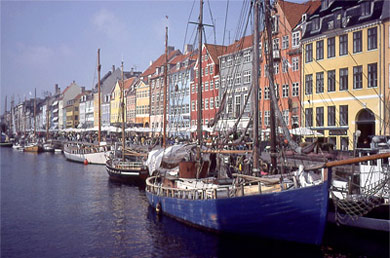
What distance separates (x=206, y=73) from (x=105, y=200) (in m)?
38.5

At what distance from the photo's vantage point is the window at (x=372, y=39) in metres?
37.2

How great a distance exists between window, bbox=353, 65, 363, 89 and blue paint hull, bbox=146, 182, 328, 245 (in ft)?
82.0

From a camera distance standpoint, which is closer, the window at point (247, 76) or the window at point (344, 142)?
the window at point (344, 142)

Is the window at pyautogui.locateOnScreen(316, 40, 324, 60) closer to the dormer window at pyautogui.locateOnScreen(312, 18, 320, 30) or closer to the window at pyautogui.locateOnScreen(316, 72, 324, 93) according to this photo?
the dormer window at pyautogui.locateOnScreen(312, 18, 320, 30)

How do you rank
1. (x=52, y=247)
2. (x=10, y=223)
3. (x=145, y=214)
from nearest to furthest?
1. (x=52, y=247)
2. (x=10, y=223)
3. (x=145, y=214)

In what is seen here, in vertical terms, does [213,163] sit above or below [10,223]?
above

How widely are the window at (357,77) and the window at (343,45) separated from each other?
6.96 ft

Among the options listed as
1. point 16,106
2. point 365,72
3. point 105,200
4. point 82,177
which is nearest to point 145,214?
point 105,200

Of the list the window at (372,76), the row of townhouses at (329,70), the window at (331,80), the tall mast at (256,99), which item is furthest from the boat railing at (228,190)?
the window at (331,80)

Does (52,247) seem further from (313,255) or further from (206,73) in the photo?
(206,73)

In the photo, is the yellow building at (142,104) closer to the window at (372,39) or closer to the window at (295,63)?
the window at (295,63)

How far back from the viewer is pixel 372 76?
124ft

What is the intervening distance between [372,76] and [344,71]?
136 inches

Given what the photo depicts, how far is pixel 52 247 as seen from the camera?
20.2 m
